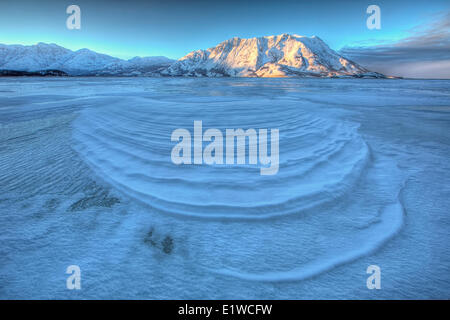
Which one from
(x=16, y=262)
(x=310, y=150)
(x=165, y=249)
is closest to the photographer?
(x=16, y=262)

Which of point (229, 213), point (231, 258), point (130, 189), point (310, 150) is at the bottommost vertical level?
point (231, 258)

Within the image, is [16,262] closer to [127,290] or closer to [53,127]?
[127,290]

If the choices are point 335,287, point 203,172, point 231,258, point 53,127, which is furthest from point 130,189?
point 53,127

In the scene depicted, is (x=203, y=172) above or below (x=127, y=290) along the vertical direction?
above

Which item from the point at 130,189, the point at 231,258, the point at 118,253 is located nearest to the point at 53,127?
the point at 130,189

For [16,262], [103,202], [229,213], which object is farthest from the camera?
[103,202]
